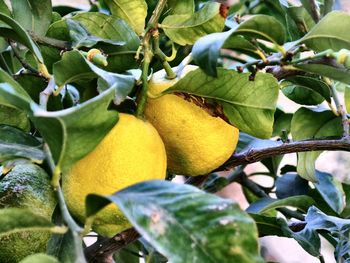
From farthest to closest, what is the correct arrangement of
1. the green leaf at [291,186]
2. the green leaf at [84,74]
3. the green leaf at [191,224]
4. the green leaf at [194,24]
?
the green leaf at [291,186] < the green leaf at [194,24] < the green leaf at [84,74] < the green leaf at [191,224]

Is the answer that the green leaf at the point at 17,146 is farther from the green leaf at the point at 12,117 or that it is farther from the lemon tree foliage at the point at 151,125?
the green leaf at the point at 12,117

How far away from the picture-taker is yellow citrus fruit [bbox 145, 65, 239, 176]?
569mm

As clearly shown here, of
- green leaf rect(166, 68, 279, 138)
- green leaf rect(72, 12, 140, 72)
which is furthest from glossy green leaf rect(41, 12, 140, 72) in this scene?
green leaf rect(166, 68, 279, 138)

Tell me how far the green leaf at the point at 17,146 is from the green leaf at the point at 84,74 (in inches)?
2.5

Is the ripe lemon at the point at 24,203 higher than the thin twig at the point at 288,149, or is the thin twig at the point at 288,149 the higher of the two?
the thin twig at the point at 288,149

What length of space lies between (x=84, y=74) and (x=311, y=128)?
0.34 metres

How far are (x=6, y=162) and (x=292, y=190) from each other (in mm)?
541

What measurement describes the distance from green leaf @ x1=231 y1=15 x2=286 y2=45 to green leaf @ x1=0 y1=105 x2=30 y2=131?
0.29 meters

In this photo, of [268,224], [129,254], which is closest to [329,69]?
[268,224]

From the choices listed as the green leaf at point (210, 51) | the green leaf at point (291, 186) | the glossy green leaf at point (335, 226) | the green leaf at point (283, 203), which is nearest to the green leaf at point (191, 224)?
the green leaf at point (210, 51)

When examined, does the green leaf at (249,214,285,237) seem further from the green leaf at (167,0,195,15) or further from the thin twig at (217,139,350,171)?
the green leaf at (167,0,195,15)

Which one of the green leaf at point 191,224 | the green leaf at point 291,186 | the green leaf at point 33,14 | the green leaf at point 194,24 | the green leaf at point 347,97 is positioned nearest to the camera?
the green leaf at point 191,224

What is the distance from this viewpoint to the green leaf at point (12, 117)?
0.65 m

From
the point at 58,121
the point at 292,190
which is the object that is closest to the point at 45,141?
the point at 58,121
